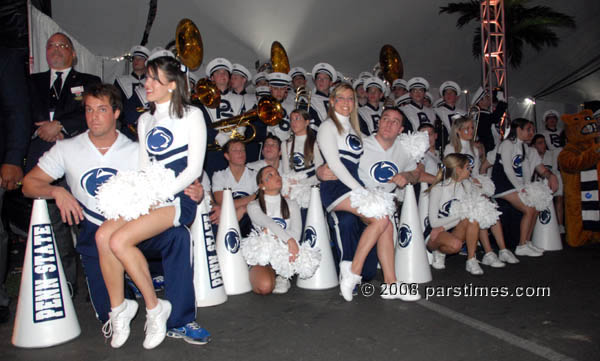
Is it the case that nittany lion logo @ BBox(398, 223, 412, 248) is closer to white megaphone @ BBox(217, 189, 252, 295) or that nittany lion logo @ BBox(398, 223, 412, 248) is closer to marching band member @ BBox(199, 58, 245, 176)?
white megaphone @ BBox(217, 189, 252, 295)

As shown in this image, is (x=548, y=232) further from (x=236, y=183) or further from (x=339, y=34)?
(x=339, y=34)

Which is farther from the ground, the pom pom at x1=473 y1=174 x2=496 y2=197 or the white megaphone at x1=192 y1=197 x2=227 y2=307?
the pom pom at x1=473 y1=174 x2=496 y2=197

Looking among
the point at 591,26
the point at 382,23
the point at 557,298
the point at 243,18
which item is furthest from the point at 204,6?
the point at 591,26

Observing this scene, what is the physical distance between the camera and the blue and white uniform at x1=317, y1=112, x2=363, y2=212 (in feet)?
13.3

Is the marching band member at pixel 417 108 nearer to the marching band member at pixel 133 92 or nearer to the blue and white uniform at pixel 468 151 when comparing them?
the blue and white uniform at pixel 468 151

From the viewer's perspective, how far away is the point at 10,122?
3578 millimetres

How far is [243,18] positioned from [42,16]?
5.98m

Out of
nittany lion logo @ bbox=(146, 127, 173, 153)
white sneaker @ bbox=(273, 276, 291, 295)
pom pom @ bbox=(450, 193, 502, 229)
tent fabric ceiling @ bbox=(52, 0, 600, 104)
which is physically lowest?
white sneaker @ bbox=(273, 276, 291, 295)

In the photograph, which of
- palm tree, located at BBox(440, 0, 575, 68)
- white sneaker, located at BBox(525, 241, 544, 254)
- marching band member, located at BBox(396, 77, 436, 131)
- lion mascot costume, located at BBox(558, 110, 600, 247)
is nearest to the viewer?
white sneaker, located at BBox(525, 241, 544, 254)

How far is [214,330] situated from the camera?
3346mm

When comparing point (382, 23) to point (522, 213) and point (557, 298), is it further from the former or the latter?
point (557, 298)

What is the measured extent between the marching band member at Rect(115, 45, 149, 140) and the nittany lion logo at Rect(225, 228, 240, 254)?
1.83 meters

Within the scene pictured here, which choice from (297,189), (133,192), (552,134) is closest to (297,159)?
(297,189)

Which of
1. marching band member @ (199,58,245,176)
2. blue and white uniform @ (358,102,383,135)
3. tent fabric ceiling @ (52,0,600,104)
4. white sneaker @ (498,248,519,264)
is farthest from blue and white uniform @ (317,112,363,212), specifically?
tent fabric ceiling @ (52,0,600,104)
